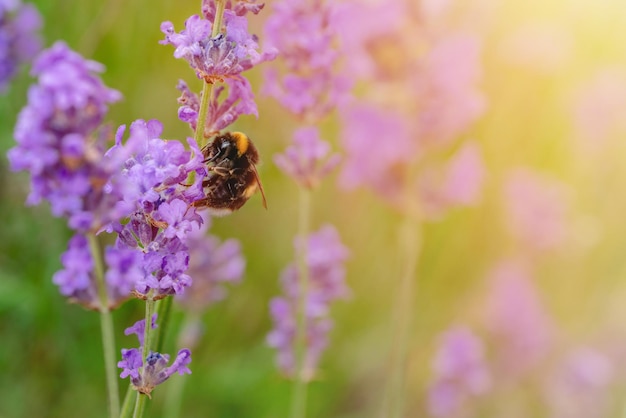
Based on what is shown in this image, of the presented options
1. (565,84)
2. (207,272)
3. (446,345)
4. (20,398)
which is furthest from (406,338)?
(565,84)

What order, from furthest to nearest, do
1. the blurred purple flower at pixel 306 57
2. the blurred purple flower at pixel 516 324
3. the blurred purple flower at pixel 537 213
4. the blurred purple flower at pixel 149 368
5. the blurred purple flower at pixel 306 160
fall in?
the blurred purple flower at pixel 537 213 → the blurred purple flower at pixel 516 324 → the blurred purple flower at pixel 306 160 → the blurred purple flower at pixel 306 57 → the blurred purple flower at pixel 149 368

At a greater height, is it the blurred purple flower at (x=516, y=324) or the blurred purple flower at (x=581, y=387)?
the blurred purple flower at (x=516, y=324)

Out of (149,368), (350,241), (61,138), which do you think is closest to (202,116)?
(61,138)

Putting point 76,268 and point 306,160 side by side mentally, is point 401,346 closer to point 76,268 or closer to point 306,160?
point 306,160

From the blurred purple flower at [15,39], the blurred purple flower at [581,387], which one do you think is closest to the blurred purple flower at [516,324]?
the blurred purple flower at [581,387]

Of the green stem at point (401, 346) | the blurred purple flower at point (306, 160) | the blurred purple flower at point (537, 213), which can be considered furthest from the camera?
the blurred purple flower at point (537, 213)

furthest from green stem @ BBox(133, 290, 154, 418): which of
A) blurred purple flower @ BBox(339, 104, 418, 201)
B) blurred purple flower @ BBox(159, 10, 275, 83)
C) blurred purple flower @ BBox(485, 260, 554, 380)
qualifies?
blurred purple flower @ BBox(485, 260, 554, 380)

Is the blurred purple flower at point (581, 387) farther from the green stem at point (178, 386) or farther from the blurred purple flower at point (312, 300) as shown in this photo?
the green stem at point (178, 386)
